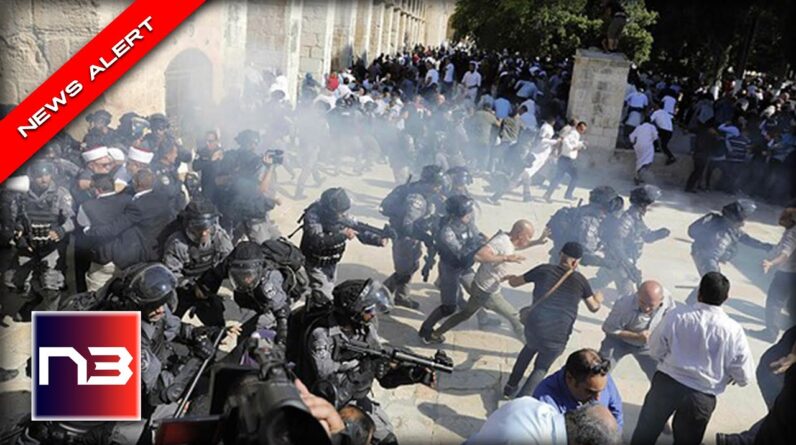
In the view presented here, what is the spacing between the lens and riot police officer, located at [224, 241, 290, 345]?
4016mm

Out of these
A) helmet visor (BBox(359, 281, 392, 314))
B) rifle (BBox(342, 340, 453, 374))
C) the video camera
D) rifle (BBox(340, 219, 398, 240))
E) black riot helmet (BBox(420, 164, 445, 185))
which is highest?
the video camera

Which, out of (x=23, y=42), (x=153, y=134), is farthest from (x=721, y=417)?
(x=23, y=42)

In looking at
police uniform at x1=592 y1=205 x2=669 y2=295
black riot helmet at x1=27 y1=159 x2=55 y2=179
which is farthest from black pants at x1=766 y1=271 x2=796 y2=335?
black riot helmet at x1=27 y1=159 x2=55 y2=179

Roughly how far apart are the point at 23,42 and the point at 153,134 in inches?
113

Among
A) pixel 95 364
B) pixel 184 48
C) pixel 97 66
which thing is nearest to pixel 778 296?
pixel 95 364

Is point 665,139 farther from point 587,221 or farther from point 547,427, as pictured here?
point 547,427

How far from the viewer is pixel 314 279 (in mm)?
5090

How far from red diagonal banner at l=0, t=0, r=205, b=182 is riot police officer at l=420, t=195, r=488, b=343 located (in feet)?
13.1

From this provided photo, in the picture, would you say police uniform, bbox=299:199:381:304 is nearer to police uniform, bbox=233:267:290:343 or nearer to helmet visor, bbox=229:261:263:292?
police uniform, bbox=233:267:290:343

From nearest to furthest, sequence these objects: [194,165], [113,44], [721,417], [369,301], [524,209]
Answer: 1. [369,301]
2. [721,417]
3. [194,165]
4. [113,44]
5. [524,209]

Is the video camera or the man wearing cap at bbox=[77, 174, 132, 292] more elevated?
the video camera

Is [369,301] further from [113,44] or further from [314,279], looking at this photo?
[113,44]

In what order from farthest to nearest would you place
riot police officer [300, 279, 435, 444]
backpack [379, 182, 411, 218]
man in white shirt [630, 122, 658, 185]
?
man in white shirt [630, 122, 658, 185] → backpack [379, 182, 411, 218] → riot police officer [300, 279, 435, 444]

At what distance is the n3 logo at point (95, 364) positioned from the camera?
9.30 ft
